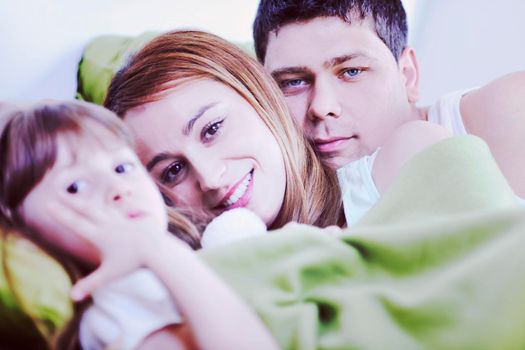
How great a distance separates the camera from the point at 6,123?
413 millimetres

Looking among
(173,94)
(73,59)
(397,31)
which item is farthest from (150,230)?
(397,31)

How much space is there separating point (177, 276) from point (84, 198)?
92 millimetres

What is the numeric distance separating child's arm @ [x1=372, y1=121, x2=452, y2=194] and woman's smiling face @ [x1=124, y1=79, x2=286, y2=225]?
14 cm

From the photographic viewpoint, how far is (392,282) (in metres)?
0.39

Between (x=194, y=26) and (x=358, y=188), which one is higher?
(x=194, y=26)

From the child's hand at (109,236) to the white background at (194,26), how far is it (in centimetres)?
27

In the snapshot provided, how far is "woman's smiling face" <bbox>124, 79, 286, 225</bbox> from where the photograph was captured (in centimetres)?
58

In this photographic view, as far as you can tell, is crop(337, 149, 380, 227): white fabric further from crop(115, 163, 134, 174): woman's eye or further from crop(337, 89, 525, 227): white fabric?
crop(115, 163, 134, 174): woman's eye

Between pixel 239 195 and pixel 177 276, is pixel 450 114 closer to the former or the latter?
pixel 239 195

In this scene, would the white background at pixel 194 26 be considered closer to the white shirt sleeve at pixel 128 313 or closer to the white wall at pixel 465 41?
the white wall at pixel 465 41

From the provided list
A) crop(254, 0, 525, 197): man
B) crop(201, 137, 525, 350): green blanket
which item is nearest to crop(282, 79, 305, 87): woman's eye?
crop(254, 0, 525, 197): man

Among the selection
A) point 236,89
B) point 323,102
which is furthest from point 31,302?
point 323,102

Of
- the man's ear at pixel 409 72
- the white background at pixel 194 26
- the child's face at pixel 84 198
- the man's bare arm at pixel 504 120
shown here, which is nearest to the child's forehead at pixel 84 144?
the child's face at pixel 84 198

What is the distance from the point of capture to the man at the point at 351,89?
82 cm
